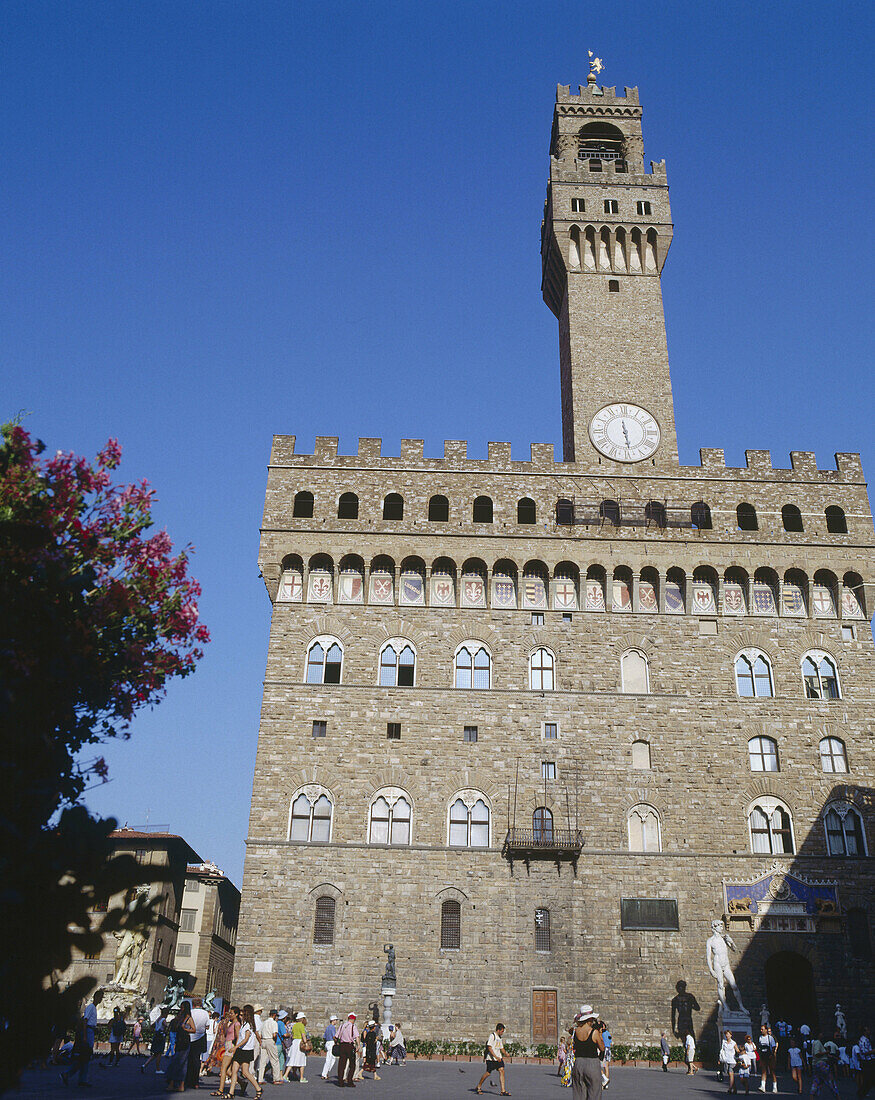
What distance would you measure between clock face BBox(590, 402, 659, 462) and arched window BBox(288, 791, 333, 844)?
1622cm

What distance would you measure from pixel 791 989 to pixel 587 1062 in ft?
69.0

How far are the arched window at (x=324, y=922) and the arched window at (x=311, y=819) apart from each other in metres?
1.80

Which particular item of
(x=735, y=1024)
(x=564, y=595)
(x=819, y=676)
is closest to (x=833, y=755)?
(x=819, y=676)

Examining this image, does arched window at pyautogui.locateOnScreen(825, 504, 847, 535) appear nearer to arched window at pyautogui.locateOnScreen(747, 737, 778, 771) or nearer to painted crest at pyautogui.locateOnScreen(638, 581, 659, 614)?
painted crest at pyautogui.locateOnScreen(638, 581, 659, 614)

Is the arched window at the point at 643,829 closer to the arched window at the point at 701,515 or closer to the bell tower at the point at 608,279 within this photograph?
the arched window at the point at 701,515

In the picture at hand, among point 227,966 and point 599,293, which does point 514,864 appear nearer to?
point 599,293

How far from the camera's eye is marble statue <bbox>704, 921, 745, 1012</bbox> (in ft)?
91.1

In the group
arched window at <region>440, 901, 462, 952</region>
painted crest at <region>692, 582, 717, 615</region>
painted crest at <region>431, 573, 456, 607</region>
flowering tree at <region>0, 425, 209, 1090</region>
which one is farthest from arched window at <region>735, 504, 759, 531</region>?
flowering tree at <region>0, 425, 209, 1090</region>

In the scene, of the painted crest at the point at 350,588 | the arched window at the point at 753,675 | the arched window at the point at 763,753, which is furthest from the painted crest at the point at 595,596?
the painted crest at the point at 350,588

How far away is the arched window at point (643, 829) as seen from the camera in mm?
30073

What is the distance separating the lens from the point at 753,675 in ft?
107

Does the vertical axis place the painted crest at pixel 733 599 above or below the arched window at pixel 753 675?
above

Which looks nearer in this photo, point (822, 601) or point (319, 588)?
point (319, 588)

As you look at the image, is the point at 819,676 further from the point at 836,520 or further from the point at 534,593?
the point at 534,593
